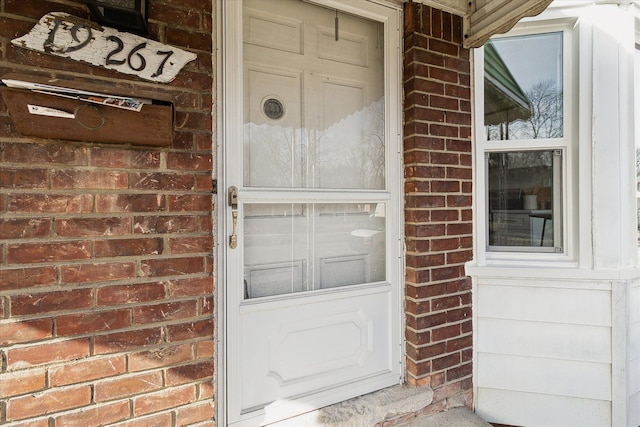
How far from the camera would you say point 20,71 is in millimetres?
1116

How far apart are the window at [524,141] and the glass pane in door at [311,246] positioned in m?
→ 0.81

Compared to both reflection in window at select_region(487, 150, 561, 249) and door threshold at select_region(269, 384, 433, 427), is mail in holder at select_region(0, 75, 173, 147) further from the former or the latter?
reflection in window at select_region(487, 150, 561, 249)

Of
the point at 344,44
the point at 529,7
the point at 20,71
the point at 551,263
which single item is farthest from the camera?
the point at 551,263

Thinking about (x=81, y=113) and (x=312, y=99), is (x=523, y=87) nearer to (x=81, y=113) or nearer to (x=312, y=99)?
(x=312, y=99)

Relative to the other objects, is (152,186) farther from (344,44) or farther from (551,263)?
(551,263)

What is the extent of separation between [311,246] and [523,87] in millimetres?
1675

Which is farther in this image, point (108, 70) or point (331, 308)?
point (331, 308)

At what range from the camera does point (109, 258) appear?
1.23 m

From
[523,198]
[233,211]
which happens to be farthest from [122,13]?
[523,198]

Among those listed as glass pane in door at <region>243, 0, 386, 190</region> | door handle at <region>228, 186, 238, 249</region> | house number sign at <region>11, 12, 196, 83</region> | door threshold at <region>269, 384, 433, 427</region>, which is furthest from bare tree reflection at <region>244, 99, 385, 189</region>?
door threshold at <region>269, 384, 433, 427</region>

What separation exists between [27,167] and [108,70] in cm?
44

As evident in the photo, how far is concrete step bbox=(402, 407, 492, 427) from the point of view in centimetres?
179

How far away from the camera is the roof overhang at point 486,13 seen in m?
1.50

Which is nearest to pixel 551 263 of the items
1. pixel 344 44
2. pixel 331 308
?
pixel 331 308
